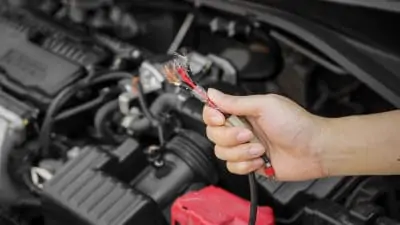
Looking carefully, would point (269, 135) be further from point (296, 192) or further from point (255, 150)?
point (296, 192)

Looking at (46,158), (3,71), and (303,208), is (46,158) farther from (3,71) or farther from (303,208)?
(303,208)

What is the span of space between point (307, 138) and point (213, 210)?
22cm

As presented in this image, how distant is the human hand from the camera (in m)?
1.09

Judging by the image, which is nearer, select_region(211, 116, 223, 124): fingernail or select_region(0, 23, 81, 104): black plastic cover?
select_region(211, 116, 223, 124): fingernail

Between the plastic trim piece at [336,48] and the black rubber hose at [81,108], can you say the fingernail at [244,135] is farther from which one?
the black rubber hose at [81,108]

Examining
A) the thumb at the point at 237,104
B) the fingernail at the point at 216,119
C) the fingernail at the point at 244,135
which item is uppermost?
the thumb at the point at 237,104

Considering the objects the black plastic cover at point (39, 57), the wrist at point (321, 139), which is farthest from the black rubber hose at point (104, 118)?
the wrist at point (321, 139)

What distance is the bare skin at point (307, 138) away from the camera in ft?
3.60

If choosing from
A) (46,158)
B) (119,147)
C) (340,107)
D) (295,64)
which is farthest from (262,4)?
(46,158)

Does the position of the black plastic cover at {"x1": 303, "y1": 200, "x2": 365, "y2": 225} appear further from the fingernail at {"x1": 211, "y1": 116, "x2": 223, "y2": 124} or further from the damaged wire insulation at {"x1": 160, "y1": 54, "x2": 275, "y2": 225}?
the fingernail at {"x1": 211, "y1": 116, "x2": 223, "y2": 124}

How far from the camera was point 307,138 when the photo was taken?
43.9 inches

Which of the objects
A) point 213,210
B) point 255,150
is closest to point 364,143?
point 255,150

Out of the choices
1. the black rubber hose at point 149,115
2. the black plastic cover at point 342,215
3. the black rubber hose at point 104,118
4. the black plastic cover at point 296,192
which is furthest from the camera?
the black rubber hose at point 104,118

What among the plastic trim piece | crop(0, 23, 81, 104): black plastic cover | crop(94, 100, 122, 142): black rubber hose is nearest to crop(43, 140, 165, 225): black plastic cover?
crop(94, 100, 122, 142): black rubber hose
